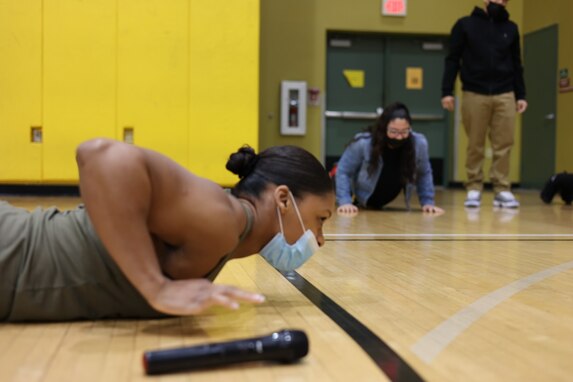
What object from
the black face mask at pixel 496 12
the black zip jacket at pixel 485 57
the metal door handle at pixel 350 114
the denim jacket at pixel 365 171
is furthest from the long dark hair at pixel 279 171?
the metal door handle at pixel 350 114

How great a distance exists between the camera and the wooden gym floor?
2.99 ft

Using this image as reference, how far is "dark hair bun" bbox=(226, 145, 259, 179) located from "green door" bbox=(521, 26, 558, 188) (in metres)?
6.57

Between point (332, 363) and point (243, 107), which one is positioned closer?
point (332, 363)

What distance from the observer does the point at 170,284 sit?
1.05 metres

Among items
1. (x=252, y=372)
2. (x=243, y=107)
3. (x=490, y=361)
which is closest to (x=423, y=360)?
(x=490, y=361)

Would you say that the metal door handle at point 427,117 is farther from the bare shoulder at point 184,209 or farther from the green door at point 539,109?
the bare shoulder at point 184,209

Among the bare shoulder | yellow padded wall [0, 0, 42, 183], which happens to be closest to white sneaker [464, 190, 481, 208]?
yellow padded wall [0, 0, 42, 183]

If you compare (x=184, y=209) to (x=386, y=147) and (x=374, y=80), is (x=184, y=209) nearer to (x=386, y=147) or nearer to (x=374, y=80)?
(x=386, y=147)

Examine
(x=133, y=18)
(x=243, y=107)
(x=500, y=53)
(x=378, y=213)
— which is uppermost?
(x=133, y=18)

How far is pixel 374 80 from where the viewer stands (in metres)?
7.41

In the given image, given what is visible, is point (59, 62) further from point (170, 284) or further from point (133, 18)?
point (170, 284)

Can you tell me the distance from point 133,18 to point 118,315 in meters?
4.50

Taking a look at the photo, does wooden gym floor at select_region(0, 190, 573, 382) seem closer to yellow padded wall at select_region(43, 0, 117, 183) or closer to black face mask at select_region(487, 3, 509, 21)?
black face mask at select_region(487, 3, 509, 21)

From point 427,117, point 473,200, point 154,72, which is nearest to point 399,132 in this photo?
point 473,200
